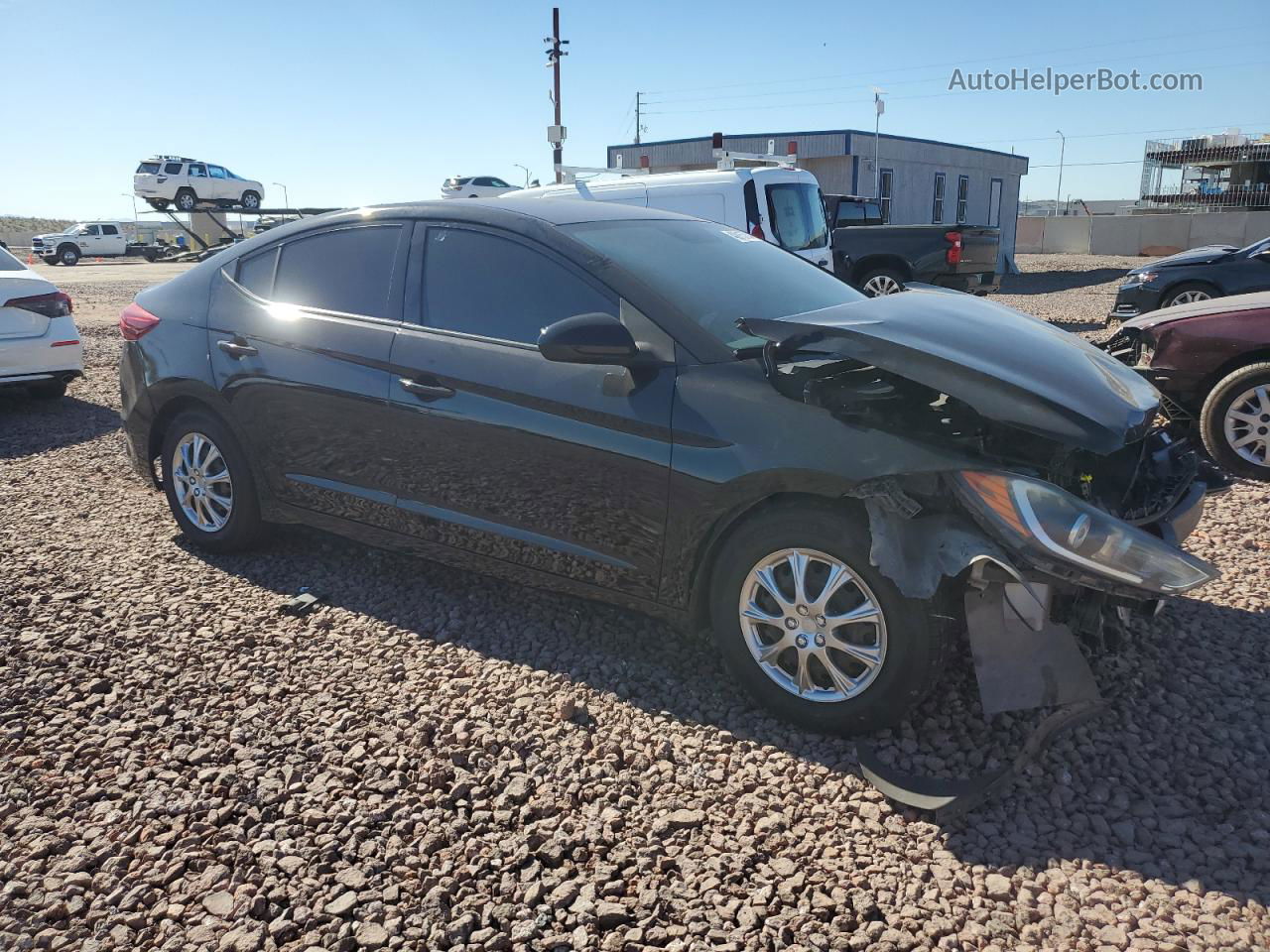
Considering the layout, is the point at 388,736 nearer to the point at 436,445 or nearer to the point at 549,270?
the point at 436,445

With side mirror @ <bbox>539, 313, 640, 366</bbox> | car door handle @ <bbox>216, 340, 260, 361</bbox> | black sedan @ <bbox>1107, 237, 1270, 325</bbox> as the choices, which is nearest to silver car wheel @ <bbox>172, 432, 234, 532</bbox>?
car door handle @ <bbox>216, 340, 260, 361</bbox>

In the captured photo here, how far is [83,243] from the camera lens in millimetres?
39781

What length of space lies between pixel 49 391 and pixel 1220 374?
9569mm

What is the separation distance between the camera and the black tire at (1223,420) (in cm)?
585

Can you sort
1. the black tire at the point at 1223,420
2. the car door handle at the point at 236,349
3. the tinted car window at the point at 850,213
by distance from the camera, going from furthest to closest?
1. the tinted car window at the point at 850,213
2. the black tire at the point at 1223,420
3. the car door handle at the point at 236,349

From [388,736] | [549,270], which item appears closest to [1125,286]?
[549,270]

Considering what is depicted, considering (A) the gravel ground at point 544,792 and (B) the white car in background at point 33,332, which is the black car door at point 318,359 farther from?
(B) the white car in background at point 33,332

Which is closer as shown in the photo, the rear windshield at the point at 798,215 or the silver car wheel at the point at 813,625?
the silver car wheel at the point at 813,625

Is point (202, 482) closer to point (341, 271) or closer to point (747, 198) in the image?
point (341, 271)

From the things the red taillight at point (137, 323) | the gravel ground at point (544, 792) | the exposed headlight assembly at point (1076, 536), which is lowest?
the gravel ground at point (544, 792)

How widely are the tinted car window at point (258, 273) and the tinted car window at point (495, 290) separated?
1.00 meters

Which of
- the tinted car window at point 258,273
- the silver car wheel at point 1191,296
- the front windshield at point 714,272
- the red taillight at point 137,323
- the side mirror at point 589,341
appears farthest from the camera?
the silver car wheel at point 1191,296

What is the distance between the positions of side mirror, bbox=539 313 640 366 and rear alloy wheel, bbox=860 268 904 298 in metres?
12.7


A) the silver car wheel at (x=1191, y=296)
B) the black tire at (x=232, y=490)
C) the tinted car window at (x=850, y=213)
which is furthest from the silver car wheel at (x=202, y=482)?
the tinted car window at (x=850, y=213)
